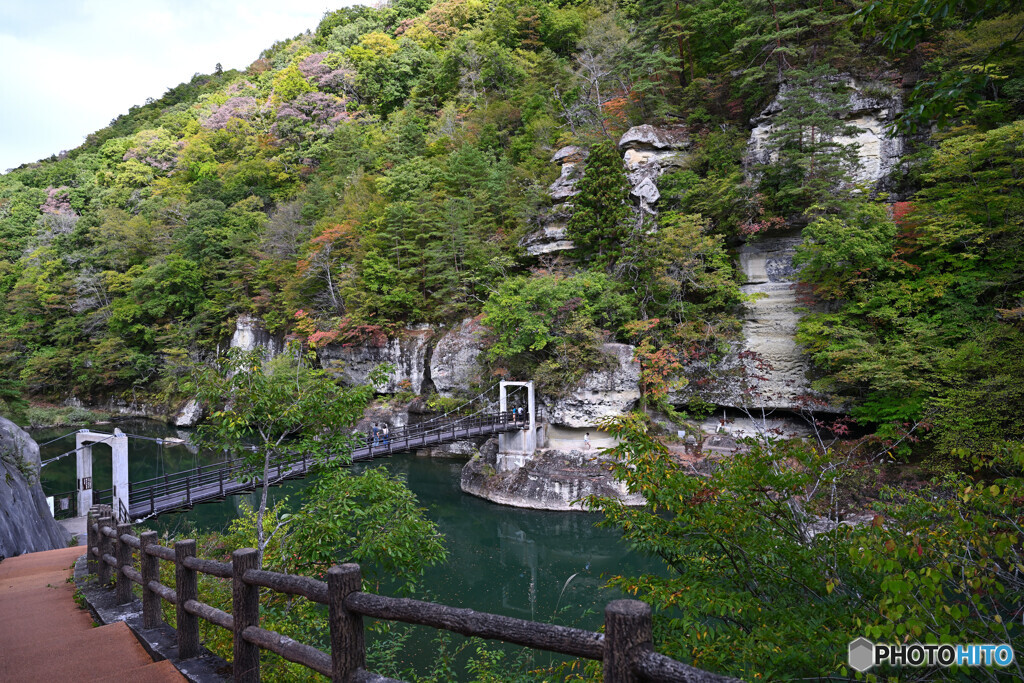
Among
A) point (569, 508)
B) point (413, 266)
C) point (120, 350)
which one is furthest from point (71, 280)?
point (569, 508)

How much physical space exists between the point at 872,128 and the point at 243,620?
17268mm

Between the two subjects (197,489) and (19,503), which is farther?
(197,489)

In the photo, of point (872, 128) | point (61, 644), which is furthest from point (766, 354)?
point (61, 644)

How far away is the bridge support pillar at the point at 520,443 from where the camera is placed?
13.3m

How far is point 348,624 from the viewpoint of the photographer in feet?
5.33

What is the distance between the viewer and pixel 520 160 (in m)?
20.0

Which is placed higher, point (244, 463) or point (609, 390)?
point (244, 463)

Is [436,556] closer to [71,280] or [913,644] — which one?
[913,644]

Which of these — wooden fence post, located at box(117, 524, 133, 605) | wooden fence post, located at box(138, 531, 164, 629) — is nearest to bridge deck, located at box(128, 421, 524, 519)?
wooden fence post, located at box(117, 524, 133, 605)

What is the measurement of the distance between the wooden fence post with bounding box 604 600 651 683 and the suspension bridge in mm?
4531

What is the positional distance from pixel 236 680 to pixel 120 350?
2898 cm

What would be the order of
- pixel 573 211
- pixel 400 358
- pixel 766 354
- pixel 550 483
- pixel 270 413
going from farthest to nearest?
pixel 400 358, pixel 573 211, pixel 766 354, pixel 550 483, pixel 270 413

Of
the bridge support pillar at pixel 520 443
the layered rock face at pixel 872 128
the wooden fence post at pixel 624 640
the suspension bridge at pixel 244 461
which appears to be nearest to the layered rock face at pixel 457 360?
the suspension bridge at pixel 244 461

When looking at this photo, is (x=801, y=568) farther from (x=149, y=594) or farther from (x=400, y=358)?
(x=400, y=358)
